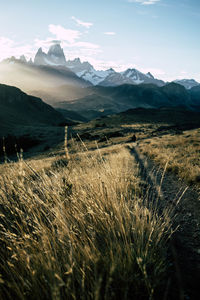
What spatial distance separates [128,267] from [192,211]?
8.78 ft

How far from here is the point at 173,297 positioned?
6.09ft

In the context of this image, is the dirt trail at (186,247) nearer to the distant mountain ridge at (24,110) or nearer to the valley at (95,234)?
the valley at (95,234)

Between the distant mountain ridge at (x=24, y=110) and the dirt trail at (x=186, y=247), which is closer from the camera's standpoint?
the dirt trail at (x=186, y=247)

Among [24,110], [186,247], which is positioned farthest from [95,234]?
[24,110]

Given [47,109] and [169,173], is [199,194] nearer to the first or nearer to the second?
[169,173]

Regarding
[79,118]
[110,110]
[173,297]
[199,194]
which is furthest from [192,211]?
[110,110]

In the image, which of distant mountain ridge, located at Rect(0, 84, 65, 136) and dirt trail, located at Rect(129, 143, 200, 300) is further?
distant mountain ridge, located at Rect(0, 84, 65, 136)

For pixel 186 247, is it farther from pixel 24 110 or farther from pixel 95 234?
pixel 24 110

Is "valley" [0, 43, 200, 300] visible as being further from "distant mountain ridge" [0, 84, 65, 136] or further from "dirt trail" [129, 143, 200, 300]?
"distant mountain ridge" [0, 84, 65, 136]

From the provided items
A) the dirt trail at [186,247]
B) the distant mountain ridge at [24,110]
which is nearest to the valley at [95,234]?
the dirt trail at [186,247]

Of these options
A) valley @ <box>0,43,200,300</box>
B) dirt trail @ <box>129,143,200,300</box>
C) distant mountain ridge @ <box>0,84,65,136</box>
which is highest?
distant mountain ridge @ <box>0,84,65,136</box>

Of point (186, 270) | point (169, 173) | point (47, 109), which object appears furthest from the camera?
point (47, 109)

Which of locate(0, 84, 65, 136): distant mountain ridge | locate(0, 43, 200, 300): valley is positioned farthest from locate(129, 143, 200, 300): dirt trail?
locate(0, 84, 65, 136): distant mountain ridge

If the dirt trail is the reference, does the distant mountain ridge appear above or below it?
above
